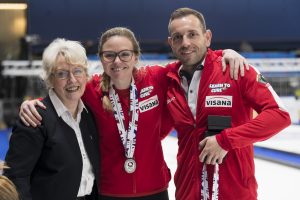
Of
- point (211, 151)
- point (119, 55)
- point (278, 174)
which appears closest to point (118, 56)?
point (119, 55)

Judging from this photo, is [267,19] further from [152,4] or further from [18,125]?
[18,125]

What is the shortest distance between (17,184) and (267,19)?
12.9 metres

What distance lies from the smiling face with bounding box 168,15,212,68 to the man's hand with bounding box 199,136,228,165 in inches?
20.8

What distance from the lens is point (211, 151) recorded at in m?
2.10

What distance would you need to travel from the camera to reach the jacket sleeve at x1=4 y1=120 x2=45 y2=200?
1967mm

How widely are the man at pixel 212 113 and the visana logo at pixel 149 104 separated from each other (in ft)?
0.36

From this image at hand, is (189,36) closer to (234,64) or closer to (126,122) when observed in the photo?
(234,64)

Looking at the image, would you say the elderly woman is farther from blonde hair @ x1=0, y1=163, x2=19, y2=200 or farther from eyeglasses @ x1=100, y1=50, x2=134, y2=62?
blonde hair @ x1=0, y1=163, x2=19, y2=200

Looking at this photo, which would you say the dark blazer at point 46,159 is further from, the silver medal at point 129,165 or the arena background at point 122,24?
the arena background at point 122,24

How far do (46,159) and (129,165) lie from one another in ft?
1.85

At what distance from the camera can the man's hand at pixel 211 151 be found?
209 cm

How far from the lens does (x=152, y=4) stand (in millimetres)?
13586

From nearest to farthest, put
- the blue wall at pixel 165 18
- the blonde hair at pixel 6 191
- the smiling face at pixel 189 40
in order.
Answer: the blonde hair at pixel 6 191
the smiling face at pixel 189 40
the blue wall at pixel 165 18

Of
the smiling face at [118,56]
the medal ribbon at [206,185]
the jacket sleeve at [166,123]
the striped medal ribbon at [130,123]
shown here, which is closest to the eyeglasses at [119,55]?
the smiling face at [118,56]
